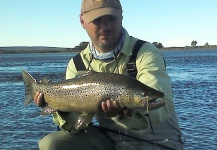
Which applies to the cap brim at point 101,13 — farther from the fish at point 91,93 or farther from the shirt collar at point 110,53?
the fish at point 91,93

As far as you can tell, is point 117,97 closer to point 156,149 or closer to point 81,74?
point 81,74

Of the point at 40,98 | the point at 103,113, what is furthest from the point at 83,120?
the point at 40,98

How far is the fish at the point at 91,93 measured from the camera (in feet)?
14.8

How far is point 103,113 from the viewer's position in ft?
16.8

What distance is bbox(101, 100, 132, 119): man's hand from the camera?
15.1ft

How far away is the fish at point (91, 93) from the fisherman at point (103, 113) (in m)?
0.16

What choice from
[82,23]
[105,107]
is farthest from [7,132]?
[105,107]

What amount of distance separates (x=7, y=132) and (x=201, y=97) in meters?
9.74

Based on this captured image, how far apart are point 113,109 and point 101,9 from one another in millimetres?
1357

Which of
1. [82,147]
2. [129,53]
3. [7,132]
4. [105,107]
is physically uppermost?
[129,53]

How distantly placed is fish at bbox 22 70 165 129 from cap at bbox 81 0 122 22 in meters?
0.79

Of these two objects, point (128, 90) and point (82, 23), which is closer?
point (128, 90)

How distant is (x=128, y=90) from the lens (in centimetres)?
454

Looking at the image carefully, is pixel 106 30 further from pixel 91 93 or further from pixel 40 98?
pixel 40 98
